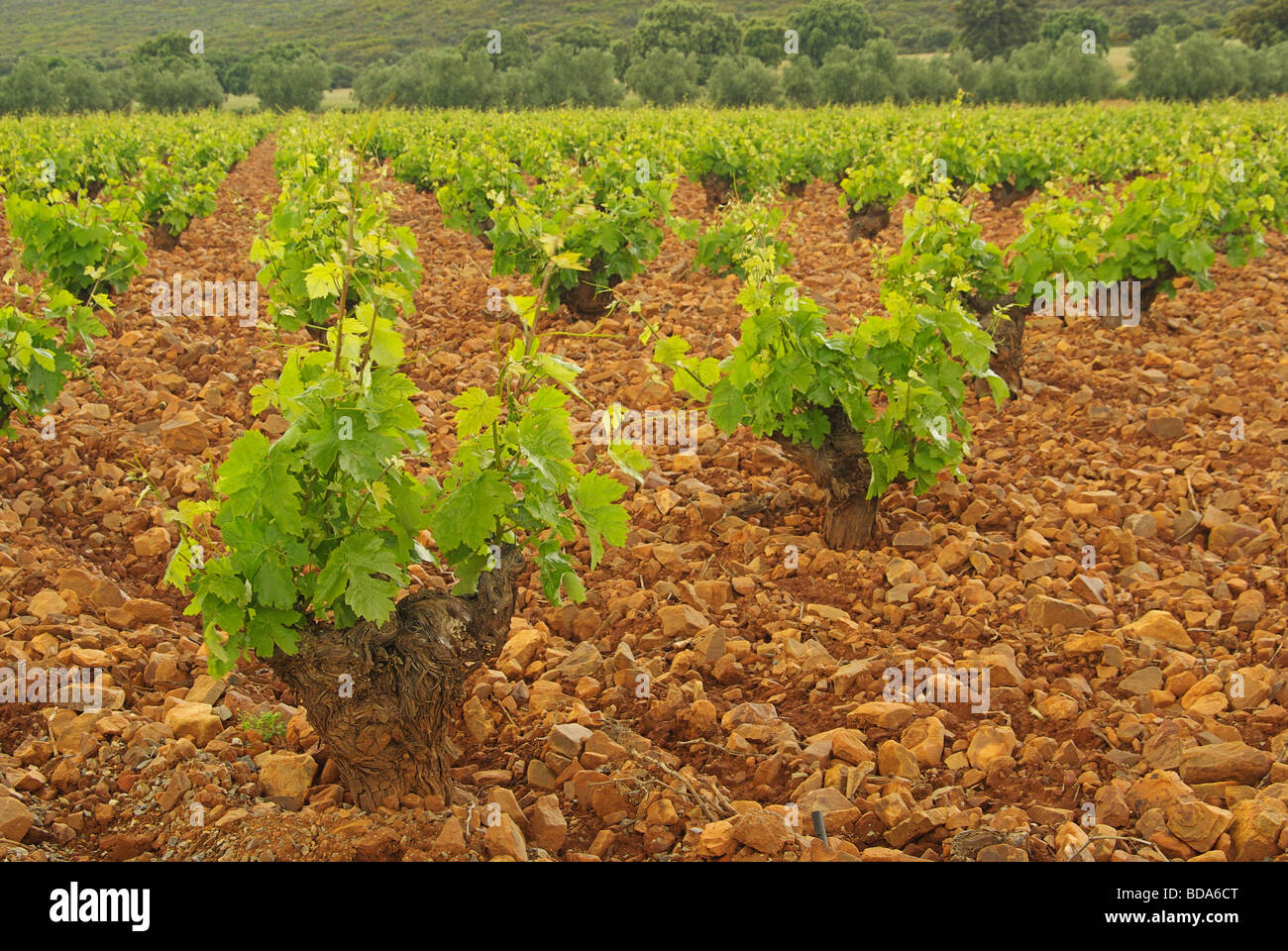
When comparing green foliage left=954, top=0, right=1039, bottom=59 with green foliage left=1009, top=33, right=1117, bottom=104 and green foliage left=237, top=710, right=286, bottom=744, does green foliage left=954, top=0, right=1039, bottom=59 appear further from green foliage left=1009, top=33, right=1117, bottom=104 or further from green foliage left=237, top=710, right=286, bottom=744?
green foliage left=237, top=710, right=286, bottom=744

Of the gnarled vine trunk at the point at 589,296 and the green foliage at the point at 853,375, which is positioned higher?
the gnarled vine trunk at the point at 589,296

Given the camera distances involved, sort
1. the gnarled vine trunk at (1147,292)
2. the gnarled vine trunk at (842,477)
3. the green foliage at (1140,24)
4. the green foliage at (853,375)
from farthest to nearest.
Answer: the green foliage at (1140,24) → the gnarled vine trunk at (1147,292) → the gnarled vine trunk at (842,477) → the green foliage at (853,375)

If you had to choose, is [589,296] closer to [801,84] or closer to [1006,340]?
[1006,340]

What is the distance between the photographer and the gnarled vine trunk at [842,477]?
4668 mm

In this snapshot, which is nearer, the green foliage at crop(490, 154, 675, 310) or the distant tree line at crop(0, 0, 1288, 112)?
the green foliage at crop(490, 154, 675, 310)

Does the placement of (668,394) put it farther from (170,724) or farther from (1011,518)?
(170,724)

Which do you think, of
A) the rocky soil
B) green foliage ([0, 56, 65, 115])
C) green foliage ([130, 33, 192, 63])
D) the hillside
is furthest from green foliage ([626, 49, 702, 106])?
the rocky soil

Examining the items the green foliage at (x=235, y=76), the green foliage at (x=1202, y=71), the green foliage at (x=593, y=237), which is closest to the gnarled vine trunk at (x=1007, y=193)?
the green foliage at (x=593, y=237)

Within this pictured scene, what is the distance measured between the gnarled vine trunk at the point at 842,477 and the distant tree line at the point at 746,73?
34.5m

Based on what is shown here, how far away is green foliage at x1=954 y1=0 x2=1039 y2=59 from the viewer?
59250mm

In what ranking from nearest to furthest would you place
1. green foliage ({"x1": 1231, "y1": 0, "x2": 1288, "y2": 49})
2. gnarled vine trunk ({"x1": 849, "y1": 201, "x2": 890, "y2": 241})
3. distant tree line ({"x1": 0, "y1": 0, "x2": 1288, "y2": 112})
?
gnarled vine trunk ({"x1": 849, "y1": 201, "x2": 890, "y2": 241}) < distant tree line ({"x1": 0, "y1": 0, "x2": 1288, "y2": 112}) < green foliage ({"x1": 1231, "y1": 0, "x2": 1288, "y2": 49})

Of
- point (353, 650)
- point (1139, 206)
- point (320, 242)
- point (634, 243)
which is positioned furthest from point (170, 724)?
point (1139, 206)

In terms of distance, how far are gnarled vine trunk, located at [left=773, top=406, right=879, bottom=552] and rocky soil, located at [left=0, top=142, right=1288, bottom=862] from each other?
0.14 meters

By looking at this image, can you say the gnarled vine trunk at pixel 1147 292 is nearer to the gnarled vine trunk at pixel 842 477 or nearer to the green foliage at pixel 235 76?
the gnarled vine trunk at pixel 842 477
